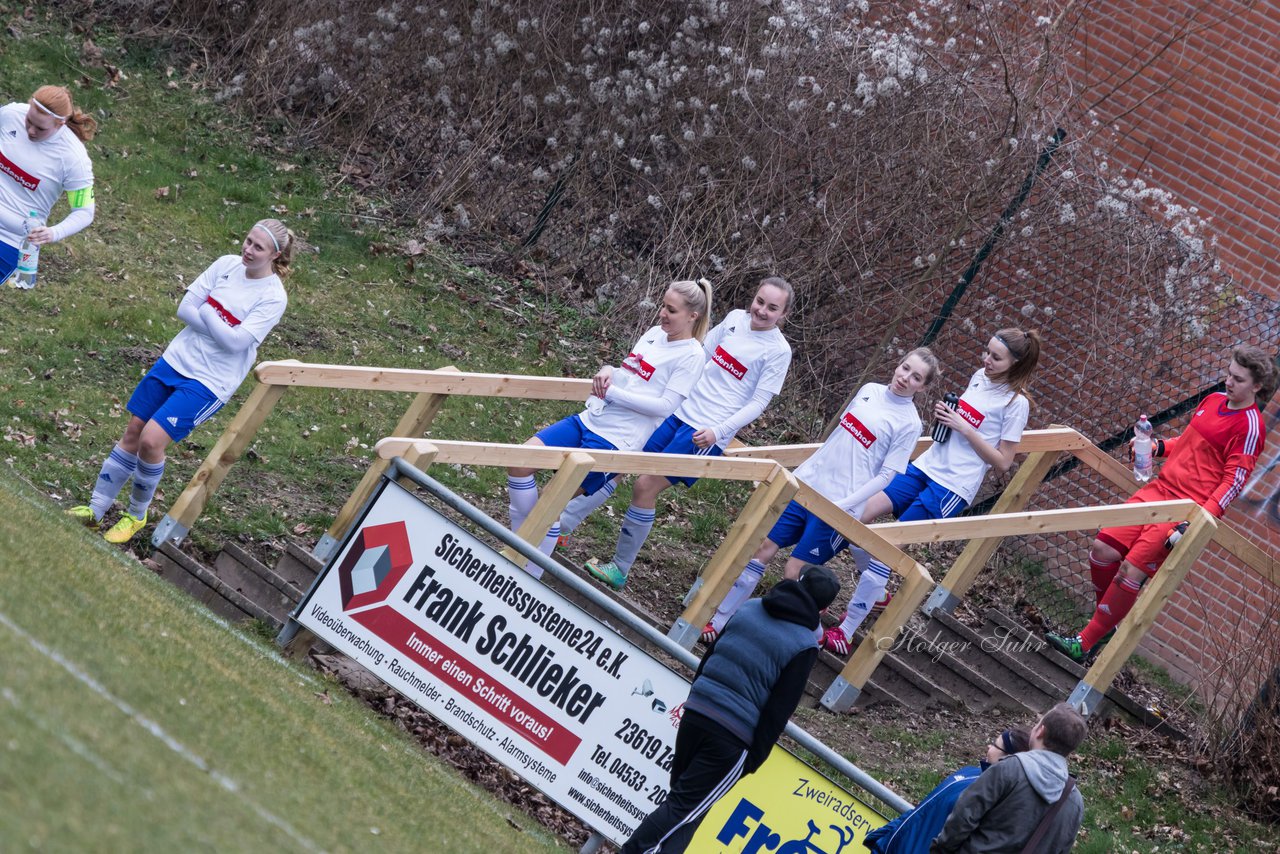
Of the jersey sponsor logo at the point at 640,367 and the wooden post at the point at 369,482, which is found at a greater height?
the jersey sponsor logo at the point at 640,367

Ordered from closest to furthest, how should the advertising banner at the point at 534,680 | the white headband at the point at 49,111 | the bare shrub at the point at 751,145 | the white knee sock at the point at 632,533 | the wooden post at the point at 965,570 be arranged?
the advertising banner at the point at 534,680 → the white headband at the point at 49,111 → the white knee sock at the point at 632,533 → the wooden post at the point at 965,570 → the bare shrub at the point at 751,145

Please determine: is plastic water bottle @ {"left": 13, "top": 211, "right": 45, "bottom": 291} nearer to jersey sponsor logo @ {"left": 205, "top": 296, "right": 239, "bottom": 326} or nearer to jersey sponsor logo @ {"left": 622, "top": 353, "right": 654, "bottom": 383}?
jersey sponsor logo @ {"left": 205, "top": 296, "right": 239, "bottom": 326}

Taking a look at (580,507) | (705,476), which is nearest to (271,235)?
(580,507)

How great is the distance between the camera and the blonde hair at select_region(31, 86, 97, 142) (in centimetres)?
851

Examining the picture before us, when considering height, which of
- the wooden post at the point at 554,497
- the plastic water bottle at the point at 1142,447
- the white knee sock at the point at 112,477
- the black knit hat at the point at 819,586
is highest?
the plastic water bottle at the point at 1142,447

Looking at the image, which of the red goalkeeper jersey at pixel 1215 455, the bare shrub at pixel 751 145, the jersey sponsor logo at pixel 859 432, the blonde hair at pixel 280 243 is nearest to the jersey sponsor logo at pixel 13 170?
the blonde hair at pixel 280 243

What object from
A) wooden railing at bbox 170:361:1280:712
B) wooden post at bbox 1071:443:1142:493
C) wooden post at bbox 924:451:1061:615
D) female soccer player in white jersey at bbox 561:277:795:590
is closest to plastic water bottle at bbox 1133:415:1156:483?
wooden post at bbox 1071:443:1142:493

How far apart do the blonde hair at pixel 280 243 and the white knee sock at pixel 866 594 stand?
3.83m

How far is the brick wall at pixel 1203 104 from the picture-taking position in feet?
44.6

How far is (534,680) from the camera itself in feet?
23.5

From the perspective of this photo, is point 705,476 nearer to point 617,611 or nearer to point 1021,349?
point 617,611

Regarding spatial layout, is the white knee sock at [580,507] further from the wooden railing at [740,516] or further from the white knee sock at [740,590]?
the white knee sock at [740,590]

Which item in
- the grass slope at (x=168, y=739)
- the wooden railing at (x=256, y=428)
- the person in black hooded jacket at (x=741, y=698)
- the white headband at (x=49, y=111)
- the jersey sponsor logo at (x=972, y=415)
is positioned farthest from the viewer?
the jersey sponsor logo at (x=972, y=415)

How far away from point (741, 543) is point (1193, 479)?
11.5ft
